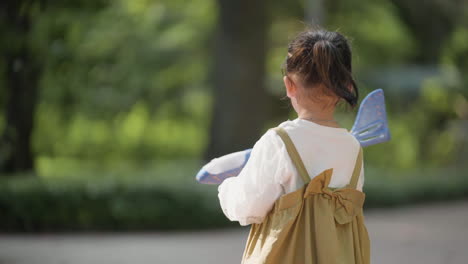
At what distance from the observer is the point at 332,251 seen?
2279mm

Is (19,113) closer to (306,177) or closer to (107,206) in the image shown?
(107,206)

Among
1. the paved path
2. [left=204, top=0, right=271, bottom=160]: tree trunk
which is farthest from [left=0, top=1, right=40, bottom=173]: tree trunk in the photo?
[left=204, top=0, right=271, bottom=160]: tree trunk

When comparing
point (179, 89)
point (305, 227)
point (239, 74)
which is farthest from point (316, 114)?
point (179, 89)

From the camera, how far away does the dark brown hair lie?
2295mm

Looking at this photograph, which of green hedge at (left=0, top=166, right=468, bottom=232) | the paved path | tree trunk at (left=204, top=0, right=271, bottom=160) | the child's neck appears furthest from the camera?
tree trunk at (left=204, top=0, right=271, bottom=160)

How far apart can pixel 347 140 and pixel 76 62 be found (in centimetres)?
985

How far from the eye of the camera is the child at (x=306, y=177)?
2.26m

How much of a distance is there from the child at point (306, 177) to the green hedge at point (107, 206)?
6235mm

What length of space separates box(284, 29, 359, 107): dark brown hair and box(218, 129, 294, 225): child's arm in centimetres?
24

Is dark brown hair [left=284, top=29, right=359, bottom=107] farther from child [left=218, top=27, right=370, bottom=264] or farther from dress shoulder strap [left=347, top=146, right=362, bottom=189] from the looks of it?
dress shoulder strap [left=347, top=146, right=362, bottom=189]

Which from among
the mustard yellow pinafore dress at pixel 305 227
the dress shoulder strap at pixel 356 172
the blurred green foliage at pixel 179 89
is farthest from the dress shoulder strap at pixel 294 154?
the blurred green foliage at pixel 179 89

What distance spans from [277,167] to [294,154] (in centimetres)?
7

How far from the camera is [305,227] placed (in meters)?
2.29

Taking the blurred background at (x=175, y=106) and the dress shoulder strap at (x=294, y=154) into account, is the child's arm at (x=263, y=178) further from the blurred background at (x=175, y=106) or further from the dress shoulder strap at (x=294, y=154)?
the blurred background at (x=175, y=106)
